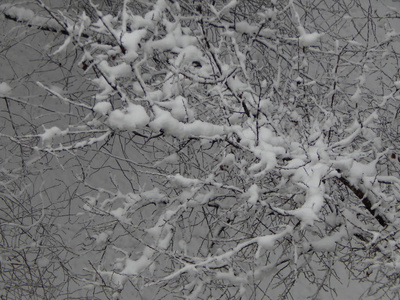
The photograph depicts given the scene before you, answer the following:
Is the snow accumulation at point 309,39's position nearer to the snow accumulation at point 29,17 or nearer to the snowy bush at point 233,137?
the snowy bush at point 233,137

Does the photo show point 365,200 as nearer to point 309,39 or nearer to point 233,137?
point 233,137

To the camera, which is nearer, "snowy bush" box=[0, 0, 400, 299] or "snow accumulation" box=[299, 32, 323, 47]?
"snowy bush" box=[0, 0, 400, 299]

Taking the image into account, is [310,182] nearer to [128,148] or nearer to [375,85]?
[128,148]

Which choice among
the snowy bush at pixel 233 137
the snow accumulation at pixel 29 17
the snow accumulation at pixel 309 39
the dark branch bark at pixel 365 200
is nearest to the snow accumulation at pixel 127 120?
the snowy bush at pixel 233 137

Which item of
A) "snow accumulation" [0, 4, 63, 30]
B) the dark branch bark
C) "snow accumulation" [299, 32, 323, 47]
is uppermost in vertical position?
"snow accumulation" [0, 4, 63, 30]

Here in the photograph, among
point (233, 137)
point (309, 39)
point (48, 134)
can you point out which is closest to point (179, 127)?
point (233, 137)

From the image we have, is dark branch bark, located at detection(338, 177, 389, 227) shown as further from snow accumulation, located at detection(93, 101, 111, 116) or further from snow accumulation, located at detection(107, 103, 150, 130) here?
snow accumulation, located at detection(93, 101, 111, 116)

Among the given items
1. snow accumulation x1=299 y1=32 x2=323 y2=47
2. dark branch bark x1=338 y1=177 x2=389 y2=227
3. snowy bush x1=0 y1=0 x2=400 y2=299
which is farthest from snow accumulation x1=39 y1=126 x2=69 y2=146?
dark branch bark x1=338 y1=177 x2=389 y2=227

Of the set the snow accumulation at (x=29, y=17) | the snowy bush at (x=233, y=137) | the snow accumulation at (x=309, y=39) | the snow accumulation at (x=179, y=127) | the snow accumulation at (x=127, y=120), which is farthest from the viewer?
the snow accumulation at (x=29, y=17)

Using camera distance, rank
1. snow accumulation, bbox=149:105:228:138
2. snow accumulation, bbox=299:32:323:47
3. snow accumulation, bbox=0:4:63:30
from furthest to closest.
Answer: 1. snow accumulation, bbox=0:4:63:30
2. snow accumulation, bbox=299:32:323:47
3. snow accumulation, bbox=149:105:228:138

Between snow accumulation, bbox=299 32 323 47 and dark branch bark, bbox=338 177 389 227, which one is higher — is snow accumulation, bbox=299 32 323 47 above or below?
above

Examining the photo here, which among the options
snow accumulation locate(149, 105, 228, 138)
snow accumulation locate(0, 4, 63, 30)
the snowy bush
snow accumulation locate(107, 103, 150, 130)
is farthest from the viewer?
snow accumulation locate(0, 4, 63, 30)

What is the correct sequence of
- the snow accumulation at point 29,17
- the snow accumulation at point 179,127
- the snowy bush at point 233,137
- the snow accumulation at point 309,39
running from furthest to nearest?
the snow accumulation at point 29,17 < the snow accumulation at point 309,39 < the snowy bush at point 233,137 < the snow accumulation at point 179,127

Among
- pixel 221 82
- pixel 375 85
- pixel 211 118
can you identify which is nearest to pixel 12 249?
pixel 211 118
